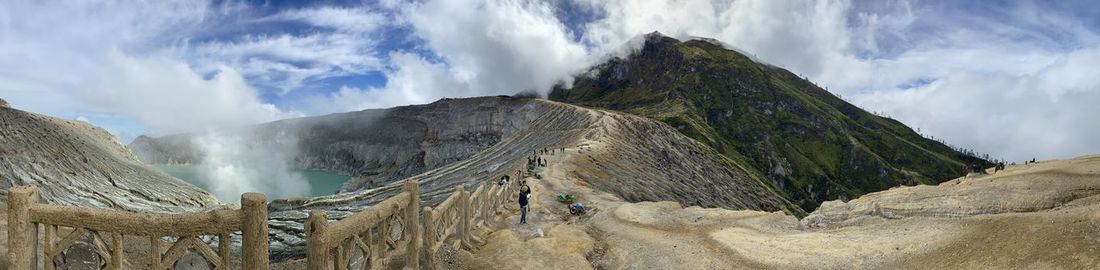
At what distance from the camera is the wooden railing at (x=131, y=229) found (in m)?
10.5

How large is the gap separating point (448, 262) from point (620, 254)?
7.33 metres

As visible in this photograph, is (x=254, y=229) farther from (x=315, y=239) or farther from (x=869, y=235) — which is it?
(x=869, y=235)

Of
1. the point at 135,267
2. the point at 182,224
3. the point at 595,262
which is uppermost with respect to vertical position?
the point at 182,224

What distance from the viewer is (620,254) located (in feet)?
79.5

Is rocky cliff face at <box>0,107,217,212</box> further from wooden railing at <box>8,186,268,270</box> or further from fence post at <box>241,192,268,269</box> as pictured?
fence post at <box>241,192,268,269</box>

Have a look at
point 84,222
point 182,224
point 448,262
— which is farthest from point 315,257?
point 448,262

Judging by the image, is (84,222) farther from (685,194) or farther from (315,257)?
(685,194)

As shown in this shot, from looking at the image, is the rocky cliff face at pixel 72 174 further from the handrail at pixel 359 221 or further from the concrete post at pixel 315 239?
the concrete post at pixel 315 239

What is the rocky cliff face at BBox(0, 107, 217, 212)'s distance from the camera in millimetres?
56812

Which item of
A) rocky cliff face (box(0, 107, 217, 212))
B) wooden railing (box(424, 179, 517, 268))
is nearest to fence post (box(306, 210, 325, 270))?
wooden railing (box(424, 179, 517, 268))

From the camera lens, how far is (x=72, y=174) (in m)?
64.4

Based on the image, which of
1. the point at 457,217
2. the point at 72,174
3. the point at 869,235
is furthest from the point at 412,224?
the point at 72,174

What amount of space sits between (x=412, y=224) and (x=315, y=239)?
606cm

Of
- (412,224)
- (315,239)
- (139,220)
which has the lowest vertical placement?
(412,224)
